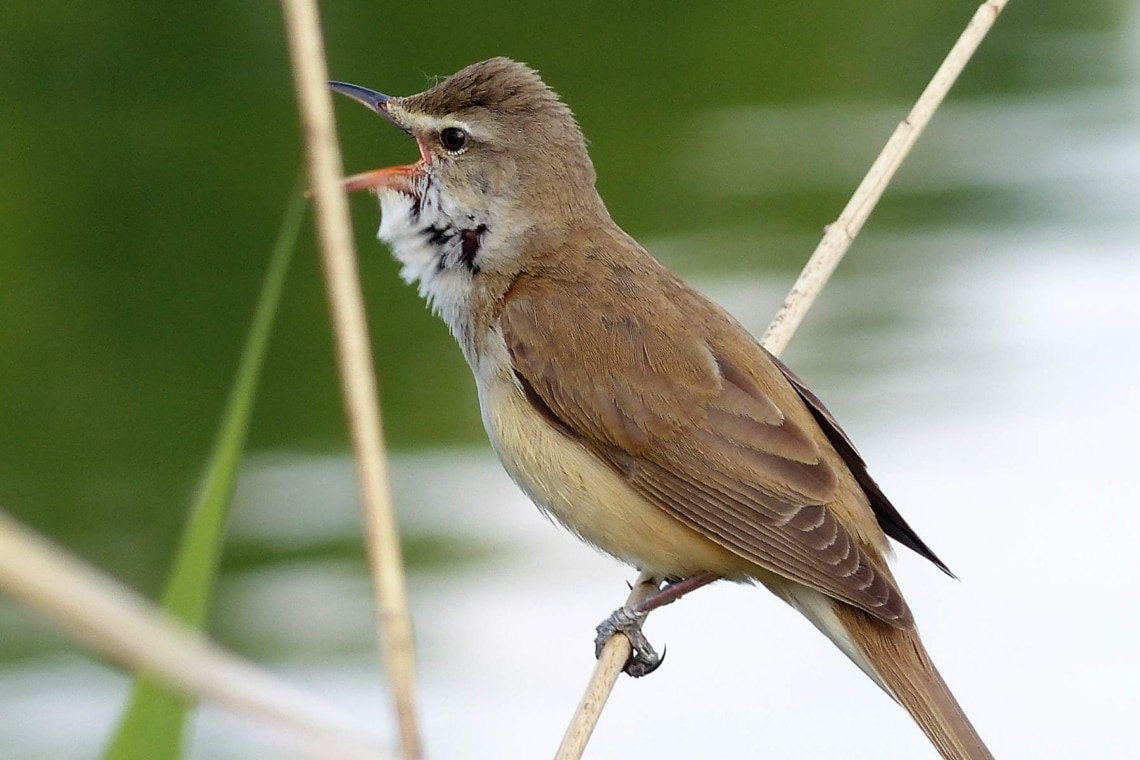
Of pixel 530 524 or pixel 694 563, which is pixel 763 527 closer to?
pixel 694 563

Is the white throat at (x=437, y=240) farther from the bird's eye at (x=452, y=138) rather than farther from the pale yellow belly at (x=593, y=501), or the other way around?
the pale yellow belly at (x=593, y=501)

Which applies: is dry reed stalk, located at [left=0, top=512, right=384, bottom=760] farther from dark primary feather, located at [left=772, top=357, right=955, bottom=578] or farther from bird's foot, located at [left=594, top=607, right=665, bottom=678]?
dark primary feather, located at [left=772, top=357, right=955, bottom=578]

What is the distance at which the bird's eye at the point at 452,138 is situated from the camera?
3.67 metres

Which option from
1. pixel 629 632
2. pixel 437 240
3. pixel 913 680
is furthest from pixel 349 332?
pixel 437 240

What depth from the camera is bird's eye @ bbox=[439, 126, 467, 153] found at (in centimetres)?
367

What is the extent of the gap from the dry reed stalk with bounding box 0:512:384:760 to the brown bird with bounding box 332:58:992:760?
210 centimetres

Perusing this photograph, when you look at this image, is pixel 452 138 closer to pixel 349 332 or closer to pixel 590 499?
pixel 590 499

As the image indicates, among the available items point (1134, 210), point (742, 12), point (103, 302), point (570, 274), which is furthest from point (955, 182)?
point (570, 274)

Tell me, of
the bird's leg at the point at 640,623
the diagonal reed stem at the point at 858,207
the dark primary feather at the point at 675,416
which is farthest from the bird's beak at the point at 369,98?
the bird's leg at the point at 640,623

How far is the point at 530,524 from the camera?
252 inches

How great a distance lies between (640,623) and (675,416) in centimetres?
44

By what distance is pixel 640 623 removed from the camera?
3369 millimetres

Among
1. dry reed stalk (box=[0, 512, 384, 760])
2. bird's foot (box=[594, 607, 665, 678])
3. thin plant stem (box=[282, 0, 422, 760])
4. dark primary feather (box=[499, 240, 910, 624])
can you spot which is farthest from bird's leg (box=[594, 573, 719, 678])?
dry reed stalk (box=[0, 512, 384, 760])

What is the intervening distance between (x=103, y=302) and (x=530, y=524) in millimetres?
2313
